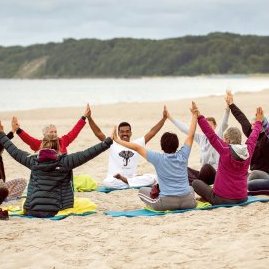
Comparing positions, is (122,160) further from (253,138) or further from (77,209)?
(253,138)

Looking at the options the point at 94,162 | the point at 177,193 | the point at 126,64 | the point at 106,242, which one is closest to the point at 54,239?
the point at 106,242

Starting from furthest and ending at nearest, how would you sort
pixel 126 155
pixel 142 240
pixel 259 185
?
pixel 126 155, pixel 259 185, pixel 142 240

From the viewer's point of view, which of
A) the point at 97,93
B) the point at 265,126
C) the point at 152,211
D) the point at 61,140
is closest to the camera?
the point at 152,211

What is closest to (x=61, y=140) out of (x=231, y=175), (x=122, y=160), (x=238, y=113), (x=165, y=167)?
(x=122, y=160)

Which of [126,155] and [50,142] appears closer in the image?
[50,142]

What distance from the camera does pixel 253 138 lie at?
8633mm

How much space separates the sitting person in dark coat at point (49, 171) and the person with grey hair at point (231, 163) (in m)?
1.42

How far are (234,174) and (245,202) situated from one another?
1.72 ft

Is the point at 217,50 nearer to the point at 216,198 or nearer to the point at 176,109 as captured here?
the point at 176,109

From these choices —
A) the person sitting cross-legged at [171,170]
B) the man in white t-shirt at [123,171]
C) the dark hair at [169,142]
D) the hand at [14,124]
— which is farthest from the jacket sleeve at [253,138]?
the hand at [14,124]

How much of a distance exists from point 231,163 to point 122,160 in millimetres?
3171

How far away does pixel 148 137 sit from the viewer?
10.8 metres

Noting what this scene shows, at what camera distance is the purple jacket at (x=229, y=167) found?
8.41m

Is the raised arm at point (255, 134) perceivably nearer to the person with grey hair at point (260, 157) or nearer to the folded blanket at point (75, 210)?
the person with grey hair at point (260, 157)
